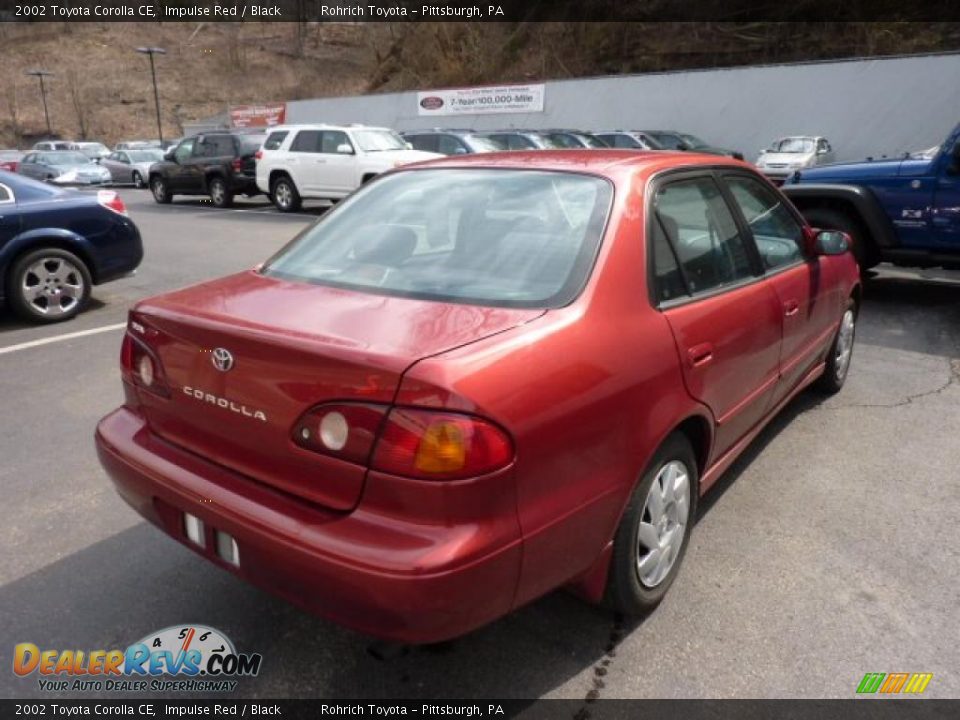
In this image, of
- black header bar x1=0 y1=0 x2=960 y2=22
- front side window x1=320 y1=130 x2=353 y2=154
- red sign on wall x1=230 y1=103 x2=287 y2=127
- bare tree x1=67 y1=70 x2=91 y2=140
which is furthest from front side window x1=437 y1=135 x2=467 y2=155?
bare tree x1=67 y1=70 x2=91 y2=140

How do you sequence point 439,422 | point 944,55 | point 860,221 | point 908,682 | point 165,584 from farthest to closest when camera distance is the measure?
point 944,55
point 860,221
point 165,584
point 908,682
point 439,422

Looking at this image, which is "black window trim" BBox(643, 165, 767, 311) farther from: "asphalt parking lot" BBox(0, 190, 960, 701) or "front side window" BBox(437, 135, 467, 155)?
"front side window" BBox(437, 135, 467, 155)

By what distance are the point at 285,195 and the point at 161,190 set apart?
5099mm

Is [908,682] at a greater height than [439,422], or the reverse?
[439,422]

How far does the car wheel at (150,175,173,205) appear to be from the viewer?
19312mm

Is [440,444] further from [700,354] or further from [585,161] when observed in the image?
[585,161]

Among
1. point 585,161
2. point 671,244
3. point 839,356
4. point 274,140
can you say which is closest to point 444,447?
point 671,244

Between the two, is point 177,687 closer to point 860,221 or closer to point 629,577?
point 629,577

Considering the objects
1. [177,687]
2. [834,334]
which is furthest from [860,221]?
[177,687]

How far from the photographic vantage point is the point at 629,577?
2.44 m

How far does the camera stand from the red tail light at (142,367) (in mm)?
2428

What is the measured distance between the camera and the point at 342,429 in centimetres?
194

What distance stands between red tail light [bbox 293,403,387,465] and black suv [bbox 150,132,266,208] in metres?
17.0

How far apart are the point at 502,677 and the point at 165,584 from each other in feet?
4.47
